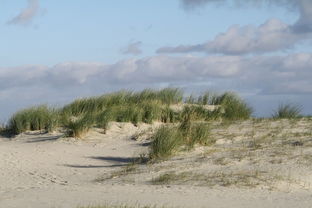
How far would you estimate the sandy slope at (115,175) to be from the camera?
872 cm

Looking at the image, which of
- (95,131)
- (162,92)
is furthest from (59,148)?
(162,92)

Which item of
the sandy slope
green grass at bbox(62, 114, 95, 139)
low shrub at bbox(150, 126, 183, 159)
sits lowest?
the sandy slope

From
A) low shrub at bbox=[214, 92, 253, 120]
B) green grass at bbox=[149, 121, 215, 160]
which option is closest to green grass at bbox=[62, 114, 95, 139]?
green grass at bbox=[149, 121, 215, 160]

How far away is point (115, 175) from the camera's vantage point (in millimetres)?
11484

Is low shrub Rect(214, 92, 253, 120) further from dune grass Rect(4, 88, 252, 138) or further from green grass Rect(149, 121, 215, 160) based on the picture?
green grass Rect(149, 121, 215, 160)

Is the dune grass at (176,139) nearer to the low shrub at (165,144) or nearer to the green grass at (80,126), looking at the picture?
the low shrub at (165,144)

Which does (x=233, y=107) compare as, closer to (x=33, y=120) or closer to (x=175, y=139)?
(x=33, y=120)

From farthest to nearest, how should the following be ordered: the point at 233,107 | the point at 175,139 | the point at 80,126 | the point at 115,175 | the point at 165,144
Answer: the point at 233,107, the point at 80,126, the point at 175,139, the point at 165,144, the point at 115,175

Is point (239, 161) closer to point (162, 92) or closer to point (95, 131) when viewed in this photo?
point (95, 131)

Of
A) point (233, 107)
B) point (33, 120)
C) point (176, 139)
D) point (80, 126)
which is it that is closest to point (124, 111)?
point (80, 126)

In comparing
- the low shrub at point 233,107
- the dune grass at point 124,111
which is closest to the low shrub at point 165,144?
the dune grass at point 124,111

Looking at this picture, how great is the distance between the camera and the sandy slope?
872 centimetres

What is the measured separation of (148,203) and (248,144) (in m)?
5.77

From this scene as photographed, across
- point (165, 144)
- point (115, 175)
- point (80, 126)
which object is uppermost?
point (80, 126)
